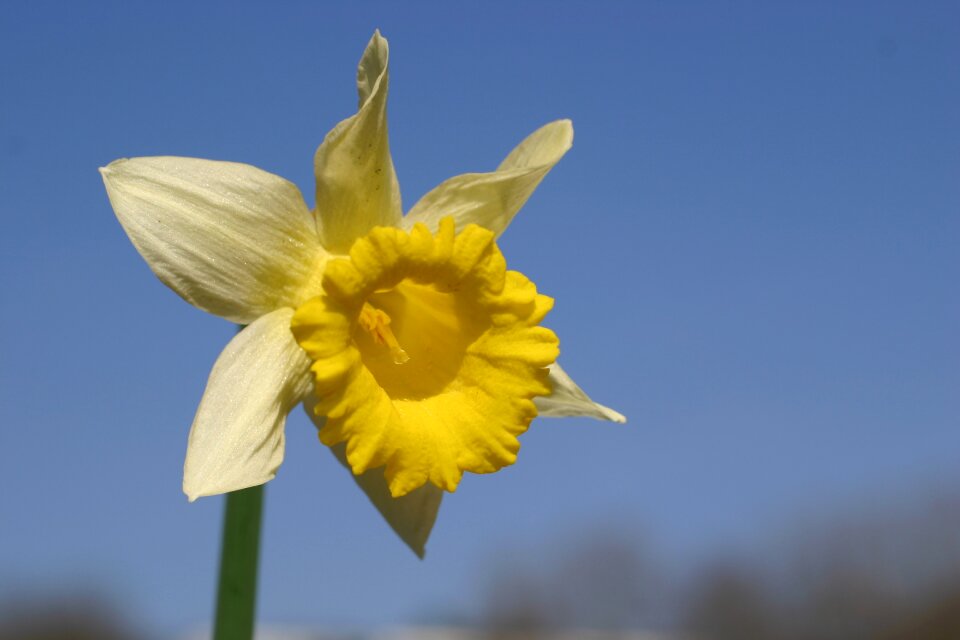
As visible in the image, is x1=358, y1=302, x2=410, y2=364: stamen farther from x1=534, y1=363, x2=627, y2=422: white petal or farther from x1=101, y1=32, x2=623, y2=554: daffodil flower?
x1=534, y1=363, x2=627, y2=422: white petal

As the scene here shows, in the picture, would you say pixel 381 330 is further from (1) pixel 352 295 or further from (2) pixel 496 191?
(2) pixel 496 191

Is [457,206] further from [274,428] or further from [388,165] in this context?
[274,428]

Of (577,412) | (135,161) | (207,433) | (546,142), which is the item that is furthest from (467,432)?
(135,161)

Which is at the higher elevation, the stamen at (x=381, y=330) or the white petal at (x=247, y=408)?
the stamen at (x=381, y=330)

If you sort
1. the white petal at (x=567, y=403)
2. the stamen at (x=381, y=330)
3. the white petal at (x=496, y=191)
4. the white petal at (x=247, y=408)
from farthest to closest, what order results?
the white petal at (x=567, y=403) → the stamen at (x=381, y=330) → the white petal at (x=496, y=191) → the white petal at (x=247, y=408)

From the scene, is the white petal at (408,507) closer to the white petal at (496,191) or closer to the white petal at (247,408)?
the white petal at (247,408)

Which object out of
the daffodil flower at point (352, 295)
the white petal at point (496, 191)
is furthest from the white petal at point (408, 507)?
the white petal at point (496, 191)
